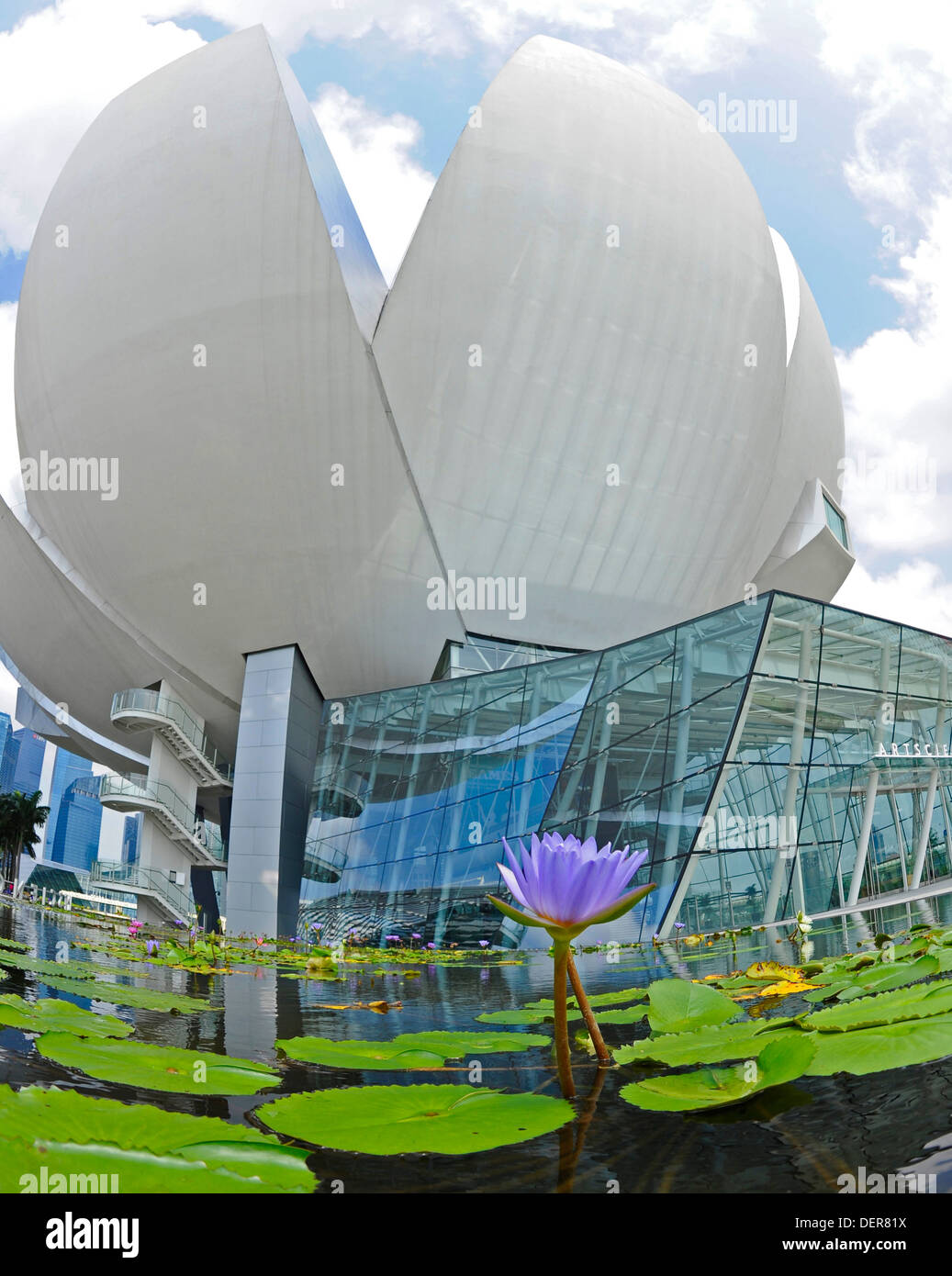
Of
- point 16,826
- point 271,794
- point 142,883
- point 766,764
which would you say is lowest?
point 766,764

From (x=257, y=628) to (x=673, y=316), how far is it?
498 inches

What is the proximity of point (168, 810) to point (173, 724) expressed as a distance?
2.22m

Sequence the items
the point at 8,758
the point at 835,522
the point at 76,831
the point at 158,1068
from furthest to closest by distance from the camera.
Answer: the point at 76,831 < the point at 8,758 < the point at 835,522 < the point at 158,1068

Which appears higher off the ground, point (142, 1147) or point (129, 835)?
point (129, 835)

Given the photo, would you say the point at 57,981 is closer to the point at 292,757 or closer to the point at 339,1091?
the point at 339,1091

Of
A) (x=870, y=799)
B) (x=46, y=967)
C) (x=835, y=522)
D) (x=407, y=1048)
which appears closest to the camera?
(x=407, y=1048)

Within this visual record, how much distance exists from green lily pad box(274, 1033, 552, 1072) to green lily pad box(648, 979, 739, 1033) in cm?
33

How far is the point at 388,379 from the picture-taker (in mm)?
18938

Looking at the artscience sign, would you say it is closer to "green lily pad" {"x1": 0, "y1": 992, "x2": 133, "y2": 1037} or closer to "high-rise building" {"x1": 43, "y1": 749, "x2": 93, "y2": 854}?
"green lily pad" {"x1": 0, "y1": 992, "x2": 133, "y2": 1037}

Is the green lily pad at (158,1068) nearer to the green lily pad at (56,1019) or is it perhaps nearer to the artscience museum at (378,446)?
the green lily pad at (56,1019)

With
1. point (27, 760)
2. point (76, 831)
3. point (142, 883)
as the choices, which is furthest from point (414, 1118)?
point (76, 831)

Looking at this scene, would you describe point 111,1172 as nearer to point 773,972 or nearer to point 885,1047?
point 885,1047

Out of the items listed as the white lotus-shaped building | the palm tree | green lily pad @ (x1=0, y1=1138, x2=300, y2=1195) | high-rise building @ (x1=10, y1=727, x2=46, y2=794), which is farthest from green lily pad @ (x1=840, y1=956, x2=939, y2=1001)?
high-rise building @ (x1=10, y1=727, x2=46, y2=794)

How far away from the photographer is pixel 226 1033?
2529 mm
